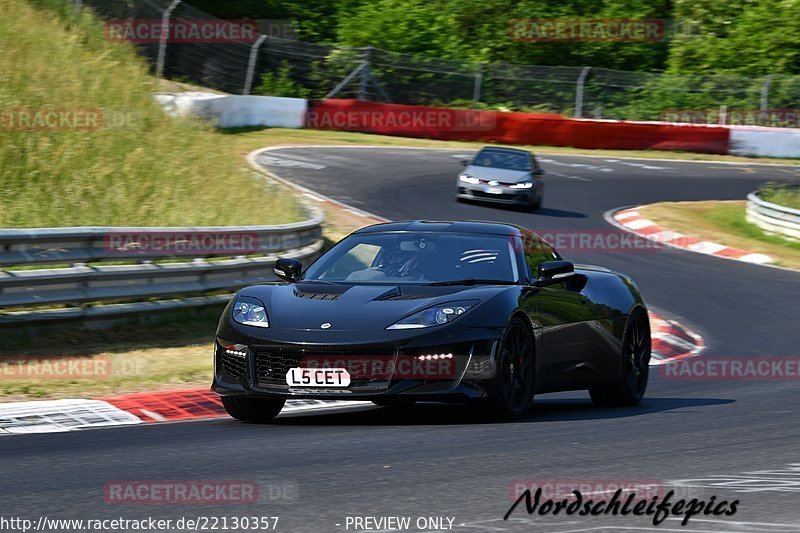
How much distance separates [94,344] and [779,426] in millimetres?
5952

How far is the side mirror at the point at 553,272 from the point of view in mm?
8070

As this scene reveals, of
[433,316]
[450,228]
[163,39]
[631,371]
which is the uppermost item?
[163,39]

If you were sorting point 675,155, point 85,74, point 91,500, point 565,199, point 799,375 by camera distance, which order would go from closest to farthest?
point 91,500
point 799,375
point 85,74
point 565,199
point 675,155

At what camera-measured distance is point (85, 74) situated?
1988cm

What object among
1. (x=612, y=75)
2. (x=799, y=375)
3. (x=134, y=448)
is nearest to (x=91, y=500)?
(x=134, y=448)

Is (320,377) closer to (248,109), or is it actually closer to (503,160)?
(503,160)

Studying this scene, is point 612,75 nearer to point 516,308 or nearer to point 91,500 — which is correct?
point 516,308

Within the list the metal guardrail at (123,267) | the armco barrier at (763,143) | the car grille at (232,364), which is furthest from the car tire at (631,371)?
the armco barrier at (763,143)

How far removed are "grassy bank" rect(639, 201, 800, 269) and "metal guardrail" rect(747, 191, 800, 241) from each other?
143 millimetres

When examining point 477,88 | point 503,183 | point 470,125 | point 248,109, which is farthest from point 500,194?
point 477,88

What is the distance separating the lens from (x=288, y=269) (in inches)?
324

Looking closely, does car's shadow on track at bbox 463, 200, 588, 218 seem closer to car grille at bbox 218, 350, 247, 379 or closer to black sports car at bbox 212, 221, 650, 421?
black sports car at bbox 212, 221, 650, 421

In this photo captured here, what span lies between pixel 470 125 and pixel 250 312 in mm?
28841

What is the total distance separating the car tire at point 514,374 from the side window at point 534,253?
0.68 meters
